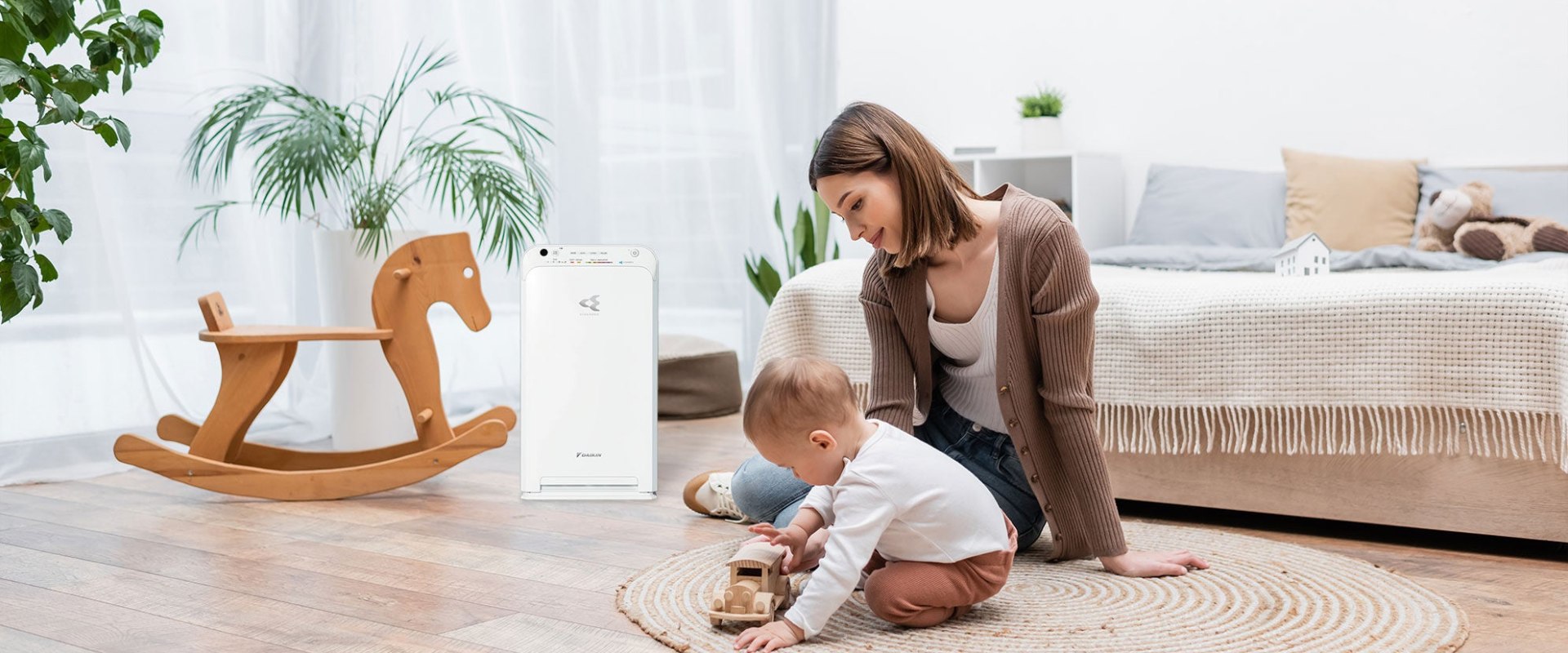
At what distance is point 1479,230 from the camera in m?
3.07

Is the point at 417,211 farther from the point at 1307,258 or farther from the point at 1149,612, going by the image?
the point at 1149,612

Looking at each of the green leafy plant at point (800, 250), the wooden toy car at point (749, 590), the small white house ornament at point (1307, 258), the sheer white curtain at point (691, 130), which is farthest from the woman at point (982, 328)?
the green leafy plant at point (800, 250)

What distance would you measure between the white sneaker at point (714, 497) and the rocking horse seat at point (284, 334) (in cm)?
72

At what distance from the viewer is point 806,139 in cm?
498

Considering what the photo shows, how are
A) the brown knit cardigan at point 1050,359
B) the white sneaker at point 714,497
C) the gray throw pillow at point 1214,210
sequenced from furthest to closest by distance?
the gray throw pillow at point 1214,210
the white sneaker at point 714,497
the brown knit cardigan at point 1050,359

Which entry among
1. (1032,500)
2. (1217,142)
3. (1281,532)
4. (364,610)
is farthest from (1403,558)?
(1217,142)

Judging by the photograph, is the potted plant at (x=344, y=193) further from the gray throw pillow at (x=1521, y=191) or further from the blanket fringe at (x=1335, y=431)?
the gray throw pillow at (x=1521, y=191)

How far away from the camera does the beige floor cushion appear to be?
3.61 m

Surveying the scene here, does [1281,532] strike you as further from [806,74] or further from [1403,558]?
[806,74]

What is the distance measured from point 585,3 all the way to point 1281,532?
2.66 m

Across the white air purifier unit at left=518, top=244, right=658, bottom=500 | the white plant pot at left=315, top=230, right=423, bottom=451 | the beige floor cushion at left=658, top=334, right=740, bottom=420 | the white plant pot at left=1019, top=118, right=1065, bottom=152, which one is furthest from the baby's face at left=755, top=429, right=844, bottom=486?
the white plant pot at left=1019, top=118, right=1065, bottom=152

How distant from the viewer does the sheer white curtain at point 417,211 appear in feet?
9.11

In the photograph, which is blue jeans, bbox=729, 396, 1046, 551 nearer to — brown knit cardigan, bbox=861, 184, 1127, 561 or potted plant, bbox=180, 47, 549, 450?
brown knit cardigan, bbox=861, 184, 1127, 561

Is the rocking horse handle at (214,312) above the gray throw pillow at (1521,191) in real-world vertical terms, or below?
below
